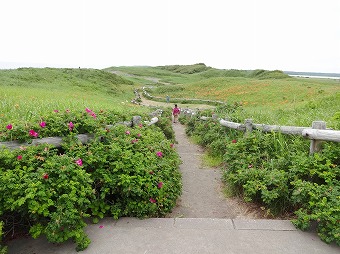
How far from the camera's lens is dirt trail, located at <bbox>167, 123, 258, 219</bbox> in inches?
187

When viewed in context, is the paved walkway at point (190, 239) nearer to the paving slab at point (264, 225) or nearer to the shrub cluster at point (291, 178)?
the paving slab at point (264, 225)

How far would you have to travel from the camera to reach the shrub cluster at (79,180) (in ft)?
9.79

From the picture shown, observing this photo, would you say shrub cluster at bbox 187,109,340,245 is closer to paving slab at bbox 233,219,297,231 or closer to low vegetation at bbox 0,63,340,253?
low vegetation at bbox 0,63,340,253

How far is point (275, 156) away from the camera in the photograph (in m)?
5.38

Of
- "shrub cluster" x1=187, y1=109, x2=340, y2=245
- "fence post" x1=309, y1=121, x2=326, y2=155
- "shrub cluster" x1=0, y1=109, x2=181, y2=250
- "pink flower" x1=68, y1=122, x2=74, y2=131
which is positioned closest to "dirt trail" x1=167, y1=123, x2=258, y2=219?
"shrub cluster" x1=187, y1=109, x2=340, y2=245

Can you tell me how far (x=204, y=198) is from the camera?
5465 millimetres

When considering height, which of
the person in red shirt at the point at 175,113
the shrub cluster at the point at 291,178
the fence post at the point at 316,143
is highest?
the fence post at the point at 316,143

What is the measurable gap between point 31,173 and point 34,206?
39cm

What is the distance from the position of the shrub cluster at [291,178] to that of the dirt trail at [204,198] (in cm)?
28

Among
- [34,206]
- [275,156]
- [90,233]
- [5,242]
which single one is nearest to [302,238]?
[275,156]

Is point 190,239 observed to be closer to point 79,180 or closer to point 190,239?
point 190,239

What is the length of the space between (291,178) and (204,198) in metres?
1.78

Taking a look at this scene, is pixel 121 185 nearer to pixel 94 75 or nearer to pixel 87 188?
pixel 87 188

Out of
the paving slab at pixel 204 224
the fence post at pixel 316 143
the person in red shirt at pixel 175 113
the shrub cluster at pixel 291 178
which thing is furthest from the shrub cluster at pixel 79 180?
the person in red shirt at pixel 175 113
